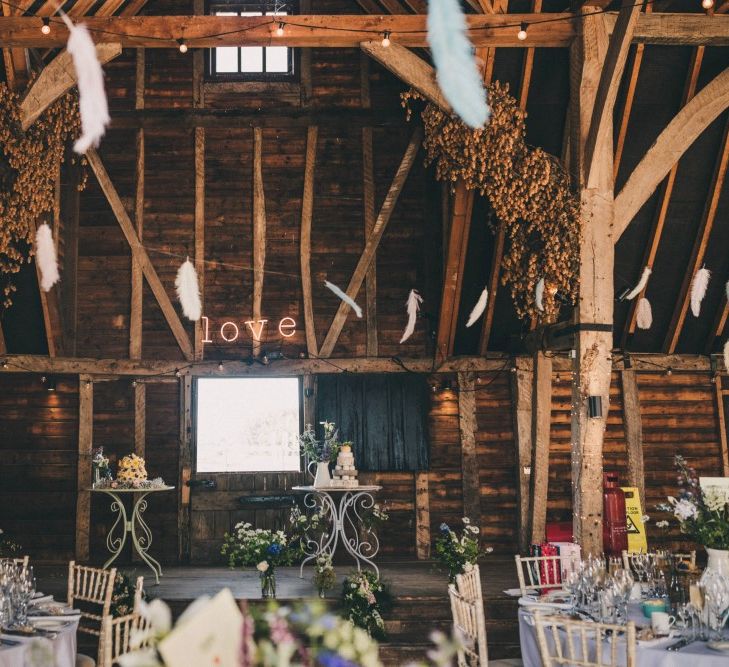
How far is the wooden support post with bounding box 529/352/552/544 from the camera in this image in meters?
9.05

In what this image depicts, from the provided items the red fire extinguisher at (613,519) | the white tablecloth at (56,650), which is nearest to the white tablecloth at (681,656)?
the white tablecloth at (56,650)

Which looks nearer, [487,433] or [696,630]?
[696,630]

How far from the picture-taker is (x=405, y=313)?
10.1 metres

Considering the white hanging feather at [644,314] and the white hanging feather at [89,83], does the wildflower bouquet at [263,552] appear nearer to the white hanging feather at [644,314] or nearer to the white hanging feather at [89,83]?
the white hanging feather at [644,314]

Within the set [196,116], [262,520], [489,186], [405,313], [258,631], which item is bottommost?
[262,520]

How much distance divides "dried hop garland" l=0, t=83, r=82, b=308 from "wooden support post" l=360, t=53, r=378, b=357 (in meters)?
3.48

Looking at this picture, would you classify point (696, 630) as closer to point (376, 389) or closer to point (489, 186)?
point (489, 186)

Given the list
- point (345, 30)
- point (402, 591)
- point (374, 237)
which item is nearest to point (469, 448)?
point (374, 237)

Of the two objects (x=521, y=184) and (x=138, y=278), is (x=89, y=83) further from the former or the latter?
(x=138, y=278)

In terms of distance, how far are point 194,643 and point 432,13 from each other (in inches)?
45.1

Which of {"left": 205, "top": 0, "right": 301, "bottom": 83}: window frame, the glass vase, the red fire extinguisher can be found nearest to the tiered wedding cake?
the glass vase

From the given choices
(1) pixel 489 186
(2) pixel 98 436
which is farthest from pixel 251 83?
(2) pixel 98 436

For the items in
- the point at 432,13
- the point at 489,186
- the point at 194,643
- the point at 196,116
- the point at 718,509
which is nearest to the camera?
the point at 194,643

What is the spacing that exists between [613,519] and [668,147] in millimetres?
3667
